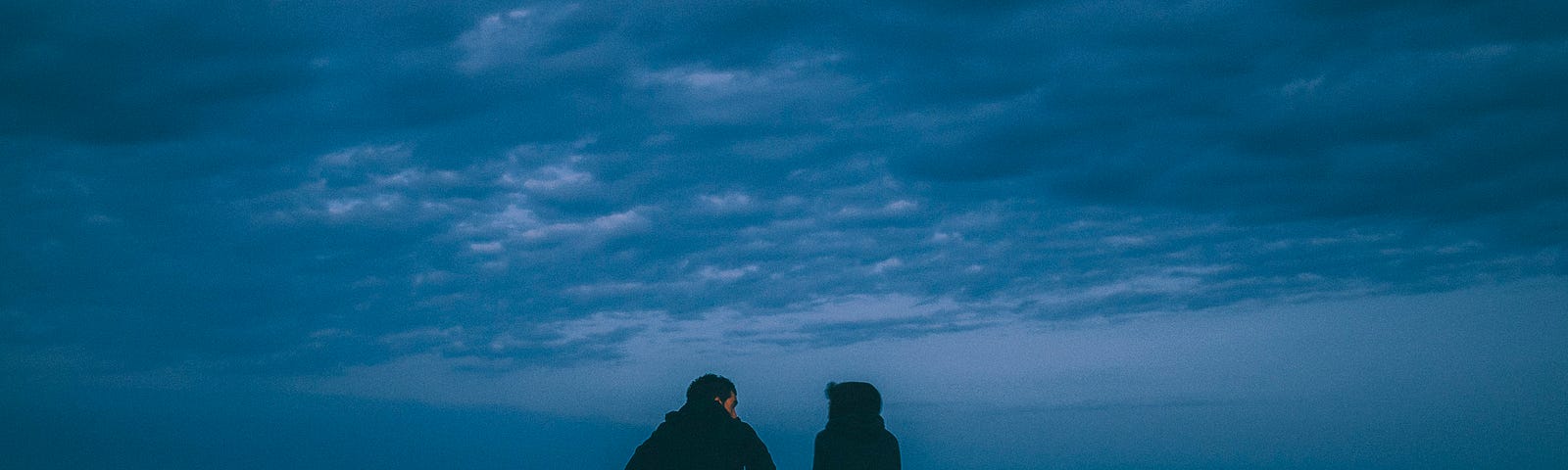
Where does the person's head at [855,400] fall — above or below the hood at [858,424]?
above

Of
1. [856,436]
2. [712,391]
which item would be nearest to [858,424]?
[856,436]

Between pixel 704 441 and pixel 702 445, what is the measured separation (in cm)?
4

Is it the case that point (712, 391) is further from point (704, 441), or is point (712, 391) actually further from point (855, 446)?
point (855, 446)

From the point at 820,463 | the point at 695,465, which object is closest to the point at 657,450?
the point at 695,465

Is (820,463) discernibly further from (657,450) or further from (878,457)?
(657,450)

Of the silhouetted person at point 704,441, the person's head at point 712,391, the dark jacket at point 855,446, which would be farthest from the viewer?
the person's head at point 712,391

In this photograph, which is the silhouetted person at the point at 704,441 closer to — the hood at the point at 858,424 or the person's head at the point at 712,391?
the person's head at the point at 712,391

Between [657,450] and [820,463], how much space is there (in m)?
1.41

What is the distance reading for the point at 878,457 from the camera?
8328 mm

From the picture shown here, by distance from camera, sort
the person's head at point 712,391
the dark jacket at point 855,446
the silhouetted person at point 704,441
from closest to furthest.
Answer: the dark jacket at point 855,446, the silhouetted person at point 704,441, the person's head at point 712,391

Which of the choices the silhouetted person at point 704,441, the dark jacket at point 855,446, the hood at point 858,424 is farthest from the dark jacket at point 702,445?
the hood at point 858,424

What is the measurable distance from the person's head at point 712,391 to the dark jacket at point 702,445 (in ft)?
0.20

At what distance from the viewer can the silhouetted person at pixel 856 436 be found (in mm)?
8289

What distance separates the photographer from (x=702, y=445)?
864 centimetres
